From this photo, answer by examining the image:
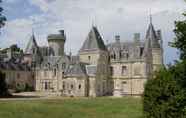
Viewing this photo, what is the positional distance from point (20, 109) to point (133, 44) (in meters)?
39.8

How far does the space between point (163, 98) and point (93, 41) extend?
1986 inches

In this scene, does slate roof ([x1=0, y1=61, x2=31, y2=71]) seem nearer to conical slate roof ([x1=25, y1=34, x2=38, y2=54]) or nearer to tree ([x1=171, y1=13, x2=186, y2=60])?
conical slate roof ([x1=25, y1=34, x2=38, y2=54])

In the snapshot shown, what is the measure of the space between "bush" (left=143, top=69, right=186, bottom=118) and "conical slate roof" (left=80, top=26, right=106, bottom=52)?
160ft

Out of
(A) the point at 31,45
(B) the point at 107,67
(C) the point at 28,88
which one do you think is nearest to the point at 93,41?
(B) the point at 107,67

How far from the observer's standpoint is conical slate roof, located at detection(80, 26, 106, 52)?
226ft

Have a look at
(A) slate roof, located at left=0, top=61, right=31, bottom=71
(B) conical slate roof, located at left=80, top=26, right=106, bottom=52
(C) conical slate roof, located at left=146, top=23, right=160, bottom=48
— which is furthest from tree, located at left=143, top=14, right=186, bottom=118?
(A) slate roof, located at left=0, top=61, right=31, bottom=71

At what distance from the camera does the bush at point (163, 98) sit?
17938 millimetres

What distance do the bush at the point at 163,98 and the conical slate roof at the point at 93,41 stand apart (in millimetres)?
48760

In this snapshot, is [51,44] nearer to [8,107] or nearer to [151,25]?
[151,25]

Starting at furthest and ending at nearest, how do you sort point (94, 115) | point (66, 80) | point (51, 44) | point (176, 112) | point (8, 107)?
point (51, 44)
point (66, 80)
point (8, 107)
point (94, 115)
point (176, 112)

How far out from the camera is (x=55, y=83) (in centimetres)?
7131

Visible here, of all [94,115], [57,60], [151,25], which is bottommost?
[94,115]

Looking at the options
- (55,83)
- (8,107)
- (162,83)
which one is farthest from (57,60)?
(162,83)

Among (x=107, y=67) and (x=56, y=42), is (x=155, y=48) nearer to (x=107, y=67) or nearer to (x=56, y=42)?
(x=107, y=67)
